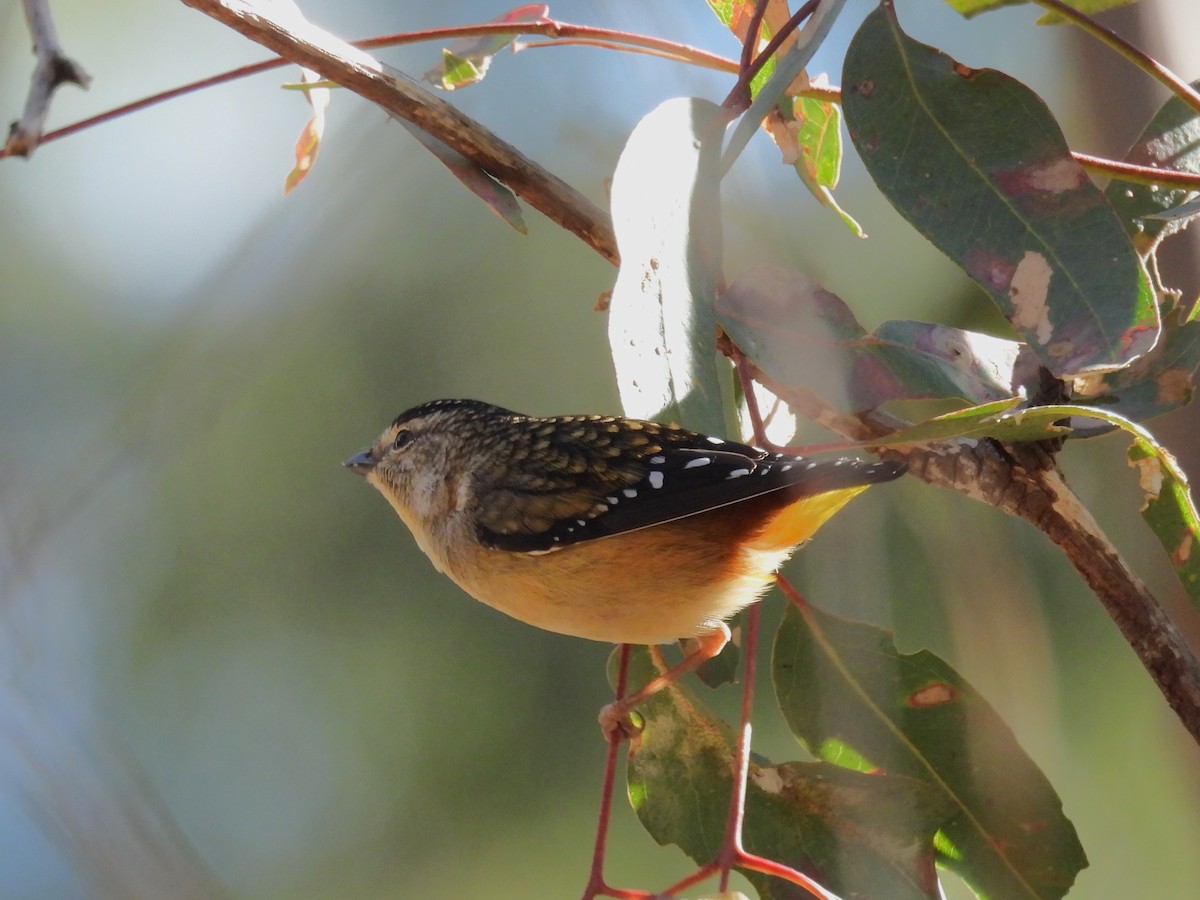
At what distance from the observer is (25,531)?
123 inches

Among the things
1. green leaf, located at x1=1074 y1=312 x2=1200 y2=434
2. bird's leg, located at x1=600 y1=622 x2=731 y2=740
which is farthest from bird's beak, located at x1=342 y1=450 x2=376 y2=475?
green leaf, located at x1=1074 y1=312 x2=1200 y2=434

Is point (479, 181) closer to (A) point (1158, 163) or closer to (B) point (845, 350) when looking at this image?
(B) point (845, 350)

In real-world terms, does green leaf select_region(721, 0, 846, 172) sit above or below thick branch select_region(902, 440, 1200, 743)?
above

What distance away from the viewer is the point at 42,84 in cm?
97

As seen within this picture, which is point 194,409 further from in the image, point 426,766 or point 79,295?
point 79,295

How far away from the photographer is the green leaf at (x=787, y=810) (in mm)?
1653

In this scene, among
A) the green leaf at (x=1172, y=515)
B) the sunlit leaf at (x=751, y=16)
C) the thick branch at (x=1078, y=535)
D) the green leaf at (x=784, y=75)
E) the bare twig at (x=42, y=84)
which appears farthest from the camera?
the sunlit leaf at (x=751, y=16)

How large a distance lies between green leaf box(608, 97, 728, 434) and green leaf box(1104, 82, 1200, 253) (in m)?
0.79

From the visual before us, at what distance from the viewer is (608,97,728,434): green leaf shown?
1287 millimetres

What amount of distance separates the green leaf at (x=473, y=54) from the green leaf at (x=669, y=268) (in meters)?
0.45

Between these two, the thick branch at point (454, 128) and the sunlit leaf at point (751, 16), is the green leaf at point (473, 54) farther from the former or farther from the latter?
the sunlit leaf at point (751, 16)

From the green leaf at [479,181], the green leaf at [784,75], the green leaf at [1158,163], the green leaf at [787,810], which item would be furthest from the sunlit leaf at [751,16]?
the green leaf at [787,810]

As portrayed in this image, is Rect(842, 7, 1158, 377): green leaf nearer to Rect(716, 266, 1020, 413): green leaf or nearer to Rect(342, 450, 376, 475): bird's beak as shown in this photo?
Rect(716, 266, 1020, 413): green leaf

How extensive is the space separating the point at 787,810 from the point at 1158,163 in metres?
1.25
